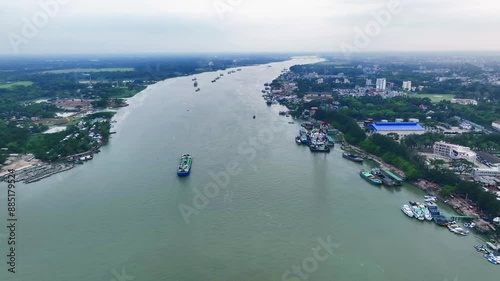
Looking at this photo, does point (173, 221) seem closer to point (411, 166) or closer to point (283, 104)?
point (411, 166)

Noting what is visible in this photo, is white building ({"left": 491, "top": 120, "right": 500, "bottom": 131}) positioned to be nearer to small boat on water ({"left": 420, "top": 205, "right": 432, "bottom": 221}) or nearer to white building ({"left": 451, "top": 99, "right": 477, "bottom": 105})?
white building ({"left": 451, "top": 99, "right": 477, "bottom": 105})

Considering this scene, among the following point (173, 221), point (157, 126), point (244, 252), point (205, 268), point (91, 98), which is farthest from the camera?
point (91, 98)

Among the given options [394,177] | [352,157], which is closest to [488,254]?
[394,177]

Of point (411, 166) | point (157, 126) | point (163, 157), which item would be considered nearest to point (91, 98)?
point (157, 126)

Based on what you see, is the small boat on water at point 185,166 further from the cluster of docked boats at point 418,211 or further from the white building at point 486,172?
the white building at point 486,172

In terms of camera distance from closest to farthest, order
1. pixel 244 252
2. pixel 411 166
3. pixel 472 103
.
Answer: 1. pixel 244 252
2. pixel 411 166
3. pixel 472 103
